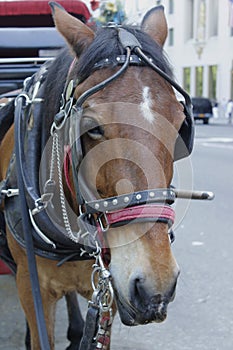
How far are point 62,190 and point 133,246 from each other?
585 mm

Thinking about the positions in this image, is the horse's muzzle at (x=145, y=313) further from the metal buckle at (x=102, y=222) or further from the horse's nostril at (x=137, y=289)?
the metal buckle at (x=102, y=222)

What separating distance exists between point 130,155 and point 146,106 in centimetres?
17

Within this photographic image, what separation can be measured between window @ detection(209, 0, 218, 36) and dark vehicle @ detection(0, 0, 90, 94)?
29.4 metres

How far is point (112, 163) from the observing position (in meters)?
1.63

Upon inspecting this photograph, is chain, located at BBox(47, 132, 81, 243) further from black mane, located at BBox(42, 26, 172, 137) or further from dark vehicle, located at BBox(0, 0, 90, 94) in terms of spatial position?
dark vehicle, located at BBox(0, 0, 90, 94)

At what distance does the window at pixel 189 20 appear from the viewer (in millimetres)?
34469

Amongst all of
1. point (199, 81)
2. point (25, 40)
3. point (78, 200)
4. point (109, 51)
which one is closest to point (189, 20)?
point (199, 81)

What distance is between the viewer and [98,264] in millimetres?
1831

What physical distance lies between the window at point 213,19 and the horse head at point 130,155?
31.8 meters

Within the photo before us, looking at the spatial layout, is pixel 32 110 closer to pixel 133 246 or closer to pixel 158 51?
pixel 158 51

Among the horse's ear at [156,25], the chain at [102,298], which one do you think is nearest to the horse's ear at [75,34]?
the horse's ear at [156,25]

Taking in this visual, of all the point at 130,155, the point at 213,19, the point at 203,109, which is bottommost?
the point at 203,109

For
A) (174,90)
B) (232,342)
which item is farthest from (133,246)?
(232,342)

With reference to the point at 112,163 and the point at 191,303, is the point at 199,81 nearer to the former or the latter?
the point at 191,303
